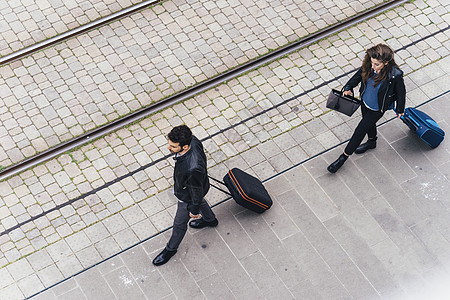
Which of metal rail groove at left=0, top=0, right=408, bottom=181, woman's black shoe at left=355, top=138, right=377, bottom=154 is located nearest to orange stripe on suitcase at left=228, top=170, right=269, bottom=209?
woman's black shoe at left=355, top=138, right=377, bottom=154

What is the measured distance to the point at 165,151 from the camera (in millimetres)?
8258

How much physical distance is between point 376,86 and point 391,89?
0.62 feet

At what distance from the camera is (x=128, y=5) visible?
32.2 feet

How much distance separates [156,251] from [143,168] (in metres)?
1.32

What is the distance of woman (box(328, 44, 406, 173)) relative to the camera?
21.9 ft

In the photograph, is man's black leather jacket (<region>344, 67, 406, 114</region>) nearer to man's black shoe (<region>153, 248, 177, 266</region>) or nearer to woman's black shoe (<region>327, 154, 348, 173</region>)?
woman's black shoe (<region>327, 154, 348, 173</region>)

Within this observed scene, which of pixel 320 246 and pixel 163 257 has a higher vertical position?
pixel 320 246

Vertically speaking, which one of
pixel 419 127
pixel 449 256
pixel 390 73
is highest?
pixel 390 73

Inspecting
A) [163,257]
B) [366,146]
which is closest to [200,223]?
[163,257]

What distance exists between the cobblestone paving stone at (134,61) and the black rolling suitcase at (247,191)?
2121 millimetres

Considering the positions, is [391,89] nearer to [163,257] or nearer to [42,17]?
[163,257]

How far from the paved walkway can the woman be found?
0.76m

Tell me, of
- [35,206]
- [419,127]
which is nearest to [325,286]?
[419,127]

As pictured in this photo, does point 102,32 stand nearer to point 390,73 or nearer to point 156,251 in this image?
point 156,251
